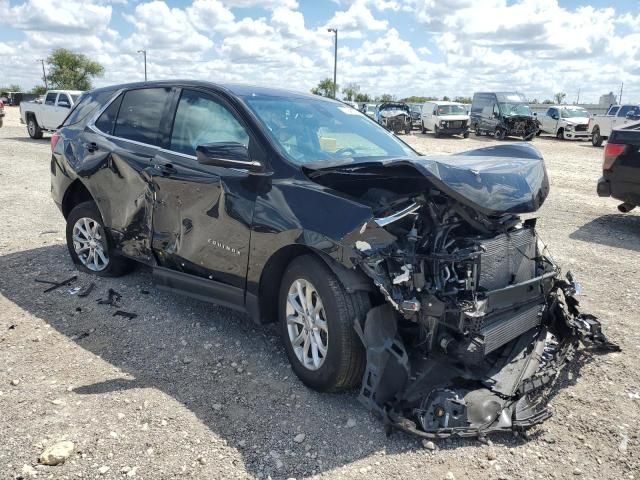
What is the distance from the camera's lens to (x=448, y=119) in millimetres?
28672

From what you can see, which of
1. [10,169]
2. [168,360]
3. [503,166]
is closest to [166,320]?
[168,360]

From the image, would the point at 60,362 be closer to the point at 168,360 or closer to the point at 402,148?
the point at 168,360

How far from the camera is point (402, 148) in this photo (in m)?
4.58

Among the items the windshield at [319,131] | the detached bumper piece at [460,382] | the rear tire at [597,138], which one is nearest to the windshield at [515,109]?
the rear tire at [597,138]

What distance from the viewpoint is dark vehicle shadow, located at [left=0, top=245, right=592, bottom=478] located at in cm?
300

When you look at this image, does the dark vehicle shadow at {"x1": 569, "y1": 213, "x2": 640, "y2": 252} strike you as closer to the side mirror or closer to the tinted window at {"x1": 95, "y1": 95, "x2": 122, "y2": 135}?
the side mirror

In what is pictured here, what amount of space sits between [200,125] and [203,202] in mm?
668

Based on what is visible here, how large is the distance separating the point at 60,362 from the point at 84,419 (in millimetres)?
837

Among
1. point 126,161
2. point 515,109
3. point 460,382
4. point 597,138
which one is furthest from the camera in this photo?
point 515,109

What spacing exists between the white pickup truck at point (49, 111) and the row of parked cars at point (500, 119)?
592 inches

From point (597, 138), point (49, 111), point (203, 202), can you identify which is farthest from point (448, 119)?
point (203, 202)

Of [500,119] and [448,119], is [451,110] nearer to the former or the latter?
[448,119]

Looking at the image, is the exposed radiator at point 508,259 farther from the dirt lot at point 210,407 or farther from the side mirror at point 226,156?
the side mirror at point 226,156

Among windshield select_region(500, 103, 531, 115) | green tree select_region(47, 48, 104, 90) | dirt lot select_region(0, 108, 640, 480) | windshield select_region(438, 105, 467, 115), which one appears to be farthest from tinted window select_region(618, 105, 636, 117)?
green tree select_region(47, 48, 104, 90)
